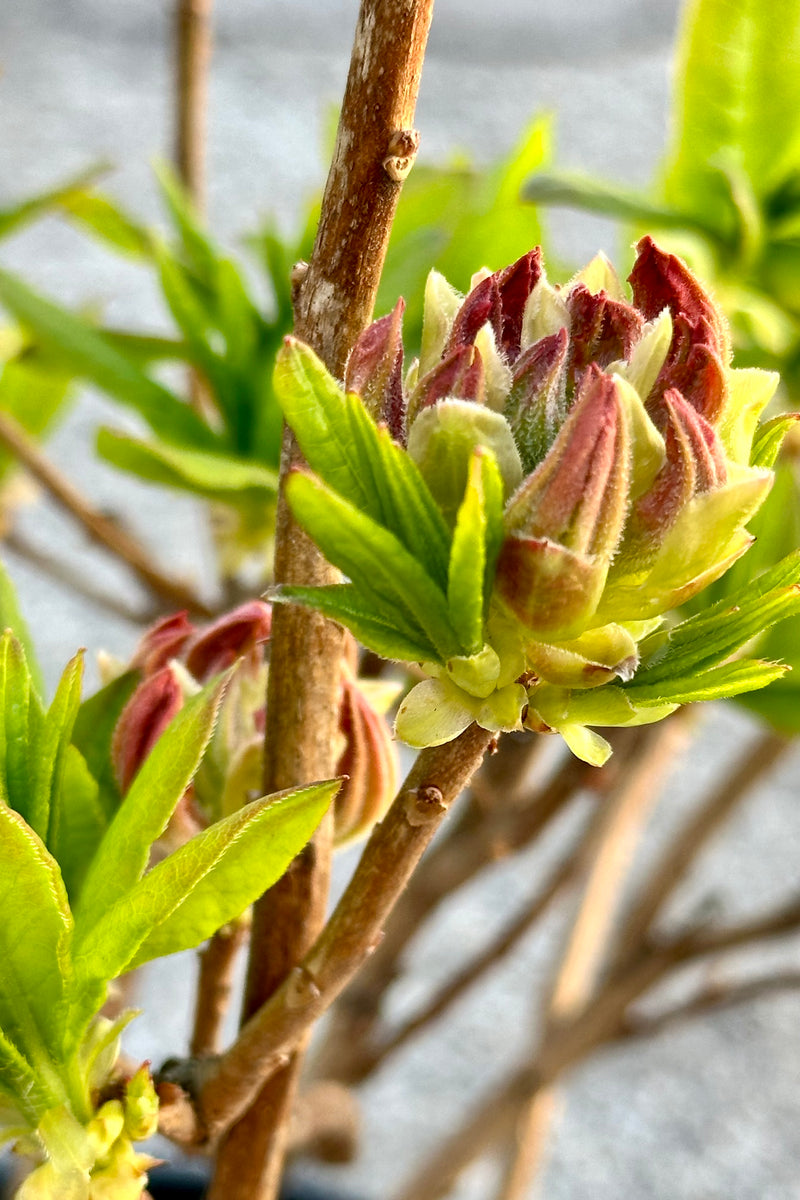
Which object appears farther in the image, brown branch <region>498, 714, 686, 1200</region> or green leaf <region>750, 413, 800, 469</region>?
brown branch <region>498, 714, 686, 1200</region>

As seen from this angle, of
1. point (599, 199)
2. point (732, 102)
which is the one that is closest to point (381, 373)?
point (599, 199)

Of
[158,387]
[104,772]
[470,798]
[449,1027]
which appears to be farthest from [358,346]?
[449,1027]

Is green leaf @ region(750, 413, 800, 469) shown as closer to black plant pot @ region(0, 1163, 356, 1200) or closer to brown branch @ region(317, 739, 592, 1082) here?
brown branch @ region(317, 739, 592, 1082)

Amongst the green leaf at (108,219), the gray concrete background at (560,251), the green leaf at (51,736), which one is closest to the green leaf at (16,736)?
the green leaf at (51,736)

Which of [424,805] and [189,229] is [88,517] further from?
[424,805]

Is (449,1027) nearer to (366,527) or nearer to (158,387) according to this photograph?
(158,387)

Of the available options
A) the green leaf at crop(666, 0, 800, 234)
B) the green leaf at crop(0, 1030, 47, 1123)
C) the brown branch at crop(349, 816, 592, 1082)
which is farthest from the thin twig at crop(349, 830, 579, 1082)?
the green leaf at crop(0, 1030, 47, 1123)
